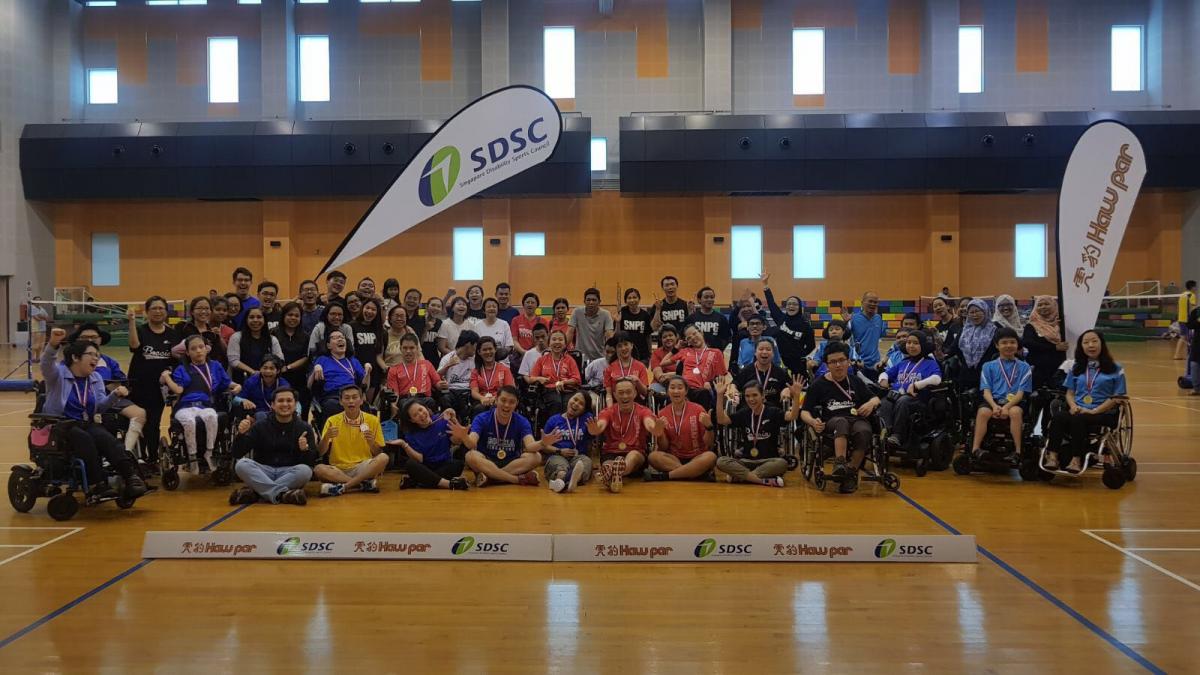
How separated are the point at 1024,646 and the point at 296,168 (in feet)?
67.9

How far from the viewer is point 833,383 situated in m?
7.54

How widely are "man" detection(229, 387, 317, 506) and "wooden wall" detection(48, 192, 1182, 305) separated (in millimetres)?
15592

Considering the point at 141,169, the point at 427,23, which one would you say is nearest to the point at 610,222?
the point at 427,23

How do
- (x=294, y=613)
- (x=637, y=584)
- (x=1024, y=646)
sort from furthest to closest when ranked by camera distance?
1. (x=637, y=584)
2. (x=294, y=613)
3. (x=1024, y=646)

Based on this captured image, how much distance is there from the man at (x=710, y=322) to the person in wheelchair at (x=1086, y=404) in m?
3.53

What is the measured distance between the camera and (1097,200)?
28.4 feet

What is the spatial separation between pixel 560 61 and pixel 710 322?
48.5ft

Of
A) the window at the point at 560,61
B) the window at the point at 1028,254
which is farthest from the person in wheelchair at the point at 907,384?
the window at the point at 1028,254

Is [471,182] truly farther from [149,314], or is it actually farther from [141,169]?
[141,169]

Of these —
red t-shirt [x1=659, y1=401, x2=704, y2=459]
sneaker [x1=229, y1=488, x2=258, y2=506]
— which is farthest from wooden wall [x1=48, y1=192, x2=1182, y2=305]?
sneaker [x1=229, y1=488, x2=258, y2=506]

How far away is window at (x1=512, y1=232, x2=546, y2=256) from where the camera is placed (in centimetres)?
2291

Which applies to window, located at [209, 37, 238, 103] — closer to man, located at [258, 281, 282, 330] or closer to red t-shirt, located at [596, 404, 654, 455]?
man, located at [258, 281, 282, 330]

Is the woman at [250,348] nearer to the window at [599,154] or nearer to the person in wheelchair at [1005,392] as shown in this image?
the person in wheelchair at [1005,392]

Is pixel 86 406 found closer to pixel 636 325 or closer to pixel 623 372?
pixel 623 372
